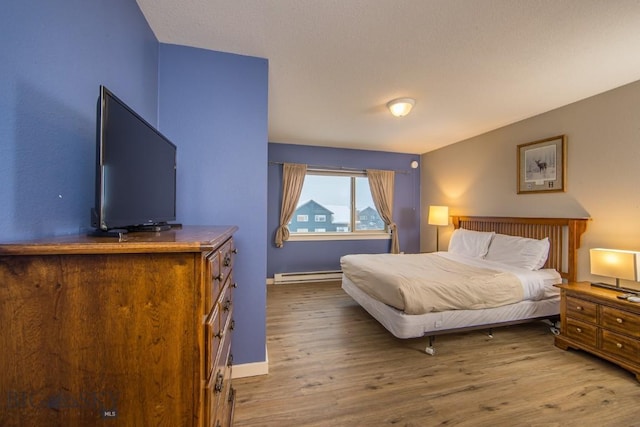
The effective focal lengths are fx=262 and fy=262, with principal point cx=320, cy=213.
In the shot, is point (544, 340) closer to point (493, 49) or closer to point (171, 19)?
point (493, 49)

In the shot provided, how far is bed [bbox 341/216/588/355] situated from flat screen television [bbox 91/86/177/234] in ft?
6.47

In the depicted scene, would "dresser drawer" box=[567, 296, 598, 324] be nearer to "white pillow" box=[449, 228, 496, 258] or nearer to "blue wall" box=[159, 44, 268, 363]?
"white pillow" box=[449, 228, 496, 258]

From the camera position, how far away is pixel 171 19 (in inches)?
65.6

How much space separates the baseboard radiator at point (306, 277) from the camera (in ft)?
14.8

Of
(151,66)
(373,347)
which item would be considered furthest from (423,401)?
(151,66)

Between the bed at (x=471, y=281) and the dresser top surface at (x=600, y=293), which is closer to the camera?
the dresser top surface at (x=600, y=293)

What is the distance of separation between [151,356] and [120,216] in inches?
20.7

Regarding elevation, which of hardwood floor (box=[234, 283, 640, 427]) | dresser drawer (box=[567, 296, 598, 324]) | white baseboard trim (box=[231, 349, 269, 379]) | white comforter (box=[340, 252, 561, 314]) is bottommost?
hardwood floor (box=[234, 283, 640, 427])

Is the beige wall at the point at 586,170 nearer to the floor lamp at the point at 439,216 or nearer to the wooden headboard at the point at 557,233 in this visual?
the wooden headboard at the point at 557,233

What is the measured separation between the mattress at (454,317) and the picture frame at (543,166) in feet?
4.18

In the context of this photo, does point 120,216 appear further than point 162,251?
Yes

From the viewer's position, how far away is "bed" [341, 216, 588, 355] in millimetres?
2320

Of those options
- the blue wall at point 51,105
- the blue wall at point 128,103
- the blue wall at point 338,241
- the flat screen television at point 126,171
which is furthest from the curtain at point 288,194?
the blue wall at point 51,105

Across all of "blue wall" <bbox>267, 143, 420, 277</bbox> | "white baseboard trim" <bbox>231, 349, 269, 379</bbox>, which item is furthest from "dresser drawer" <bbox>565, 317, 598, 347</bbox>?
"blue wall" <bbox>267, 143, 420, 277</bbox>
